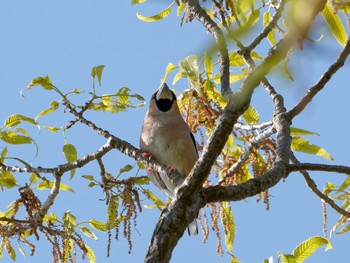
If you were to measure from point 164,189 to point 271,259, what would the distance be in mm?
1545

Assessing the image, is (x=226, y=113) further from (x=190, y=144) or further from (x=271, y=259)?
(x=190, y=144)

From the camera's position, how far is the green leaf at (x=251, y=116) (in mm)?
3357

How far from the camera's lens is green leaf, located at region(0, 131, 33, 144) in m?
3.39

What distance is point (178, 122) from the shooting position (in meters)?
4.41

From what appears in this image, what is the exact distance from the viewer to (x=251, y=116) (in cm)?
338

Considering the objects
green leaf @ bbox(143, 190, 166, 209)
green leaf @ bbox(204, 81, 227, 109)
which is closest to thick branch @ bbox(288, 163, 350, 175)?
green leaf @ bbox(204, 81, 227, 109)

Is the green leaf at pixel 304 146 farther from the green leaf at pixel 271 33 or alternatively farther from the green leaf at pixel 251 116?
the green leaf at pixel 271 33

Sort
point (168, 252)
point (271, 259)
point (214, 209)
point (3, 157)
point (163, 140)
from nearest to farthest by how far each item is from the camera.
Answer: point (168, 252)
point (271, 259)
point (214, 209)
point (3, 157)
point (163, 140)

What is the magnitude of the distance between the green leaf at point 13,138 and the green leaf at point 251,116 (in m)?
1.31

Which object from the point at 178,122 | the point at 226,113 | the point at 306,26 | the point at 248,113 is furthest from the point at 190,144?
the point at 306,26

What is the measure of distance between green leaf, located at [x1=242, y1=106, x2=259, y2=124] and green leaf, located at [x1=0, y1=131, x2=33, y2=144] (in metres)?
1.31

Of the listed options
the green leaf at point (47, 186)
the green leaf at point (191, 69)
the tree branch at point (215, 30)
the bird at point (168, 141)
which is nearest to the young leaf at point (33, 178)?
the green leaf at point (47, 186)

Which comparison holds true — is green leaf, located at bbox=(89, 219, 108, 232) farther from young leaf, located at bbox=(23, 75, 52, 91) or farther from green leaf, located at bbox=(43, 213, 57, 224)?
young leaf, located at bbox=(23, 75, 52, 91)

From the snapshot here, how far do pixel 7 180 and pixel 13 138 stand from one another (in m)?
0.26
